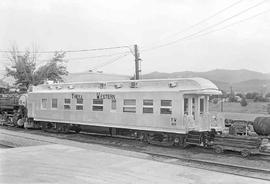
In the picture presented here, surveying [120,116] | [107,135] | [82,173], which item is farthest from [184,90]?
[82,173]

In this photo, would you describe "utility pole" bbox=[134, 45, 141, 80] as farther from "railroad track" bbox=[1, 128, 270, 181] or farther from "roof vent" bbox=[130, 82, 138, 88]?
"railroad track" bbox=[1, 128, 270, 181]

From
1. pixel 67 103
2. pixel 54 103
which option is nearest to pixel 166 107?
pixel 67 103

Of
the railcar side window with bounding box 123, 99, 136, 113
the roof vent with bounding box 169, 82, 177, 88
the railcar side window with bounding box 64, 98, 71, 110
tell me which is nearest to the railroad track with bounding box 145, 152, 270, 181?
the roof vent with bounding box 169, 82, 177, 88

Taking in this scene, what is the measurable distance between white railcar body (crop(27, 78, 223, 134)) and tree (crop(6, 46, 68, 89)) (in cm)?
2415

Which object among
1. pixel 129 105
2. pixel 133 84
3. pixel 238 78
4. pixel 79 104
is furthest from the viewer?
pixel 238 78

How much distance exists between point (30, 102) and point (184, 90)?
1374cm

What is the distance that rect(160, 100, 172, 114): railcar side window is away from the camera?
17828mm

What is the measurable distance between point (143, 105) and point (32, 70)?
1286 inches

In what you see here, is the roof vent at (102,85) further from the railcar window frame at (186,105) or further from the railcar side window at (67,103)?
the railcar window frame at (186,105)

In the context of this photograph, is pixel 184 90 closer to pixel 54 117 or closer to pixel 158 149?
pixel 158 149

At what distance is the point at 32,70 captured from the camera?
48562mm

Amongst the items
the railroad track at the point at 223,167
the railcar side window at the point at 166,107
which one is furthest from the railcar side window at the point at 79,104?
the railroad track at the point at 223,167

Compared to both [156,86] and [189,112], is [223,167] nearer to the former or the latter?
[189,112]

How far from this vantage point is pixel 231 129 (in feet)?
62.7
